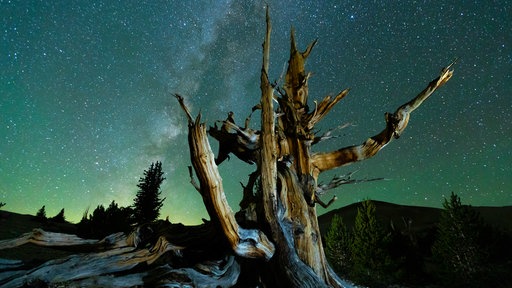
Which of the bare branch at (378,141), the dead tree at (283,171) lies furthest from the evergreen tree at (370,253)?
the dead tree at (283,171)

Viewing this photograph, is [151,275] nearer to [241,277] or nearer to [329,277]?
[241,277]

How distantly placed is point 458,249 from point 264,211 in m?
26.8

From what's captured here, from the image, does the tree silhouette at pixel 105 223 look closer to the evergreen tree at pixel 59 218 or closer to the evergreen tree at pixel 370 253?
the evergreen tree at pixel 59 218

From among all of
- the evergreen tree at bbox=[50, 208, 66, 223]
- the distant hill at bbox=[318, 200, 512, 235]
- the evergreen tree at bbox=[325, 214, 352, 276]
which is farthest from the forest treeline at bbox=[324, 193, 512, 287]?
the distant hill at bbox=[318, 200, 512, 235]

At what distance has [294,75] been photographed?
27.0 feet

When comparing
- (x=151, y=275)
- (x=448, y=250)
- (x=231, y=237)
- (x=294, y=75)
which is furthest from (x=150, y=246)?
(x=448, y=250)

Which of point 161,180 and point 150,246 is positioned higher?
point 161,180

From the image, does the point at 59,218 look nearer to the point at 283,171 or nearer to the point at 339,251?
the point at 339,251

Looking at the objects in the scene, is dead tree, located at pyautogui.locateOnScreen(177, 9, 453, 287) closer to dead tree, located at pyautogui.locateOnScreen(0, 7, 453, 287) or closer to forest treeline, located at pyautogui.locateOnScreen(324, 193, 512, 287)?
dead tree, located at pyautogui.locateOnScreen(0, 7, 453, 287)

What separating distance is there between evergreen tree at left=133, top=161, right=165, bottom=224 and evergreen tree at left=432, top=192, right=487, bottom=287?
28101mm

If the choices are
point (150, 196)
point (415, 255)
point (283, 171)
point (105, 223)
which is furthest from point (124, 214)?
point (415, 255)

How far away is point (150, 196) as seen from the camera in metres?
32.8

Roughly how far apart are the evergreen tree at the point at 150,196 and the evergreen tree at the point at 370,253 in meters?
21.1

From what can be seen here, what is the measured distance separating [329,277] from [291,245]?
1.26 metres
